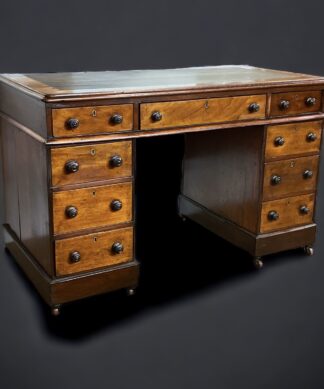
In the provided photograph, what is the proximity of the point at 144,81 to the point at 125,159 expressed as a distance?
0.45 m

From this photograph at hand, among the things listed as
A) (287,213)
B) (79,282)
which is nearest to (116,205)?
(79,282)

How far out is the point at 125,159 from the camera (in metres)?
2.87

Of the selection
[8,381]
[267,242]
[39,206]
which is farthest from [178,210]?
[8,381]

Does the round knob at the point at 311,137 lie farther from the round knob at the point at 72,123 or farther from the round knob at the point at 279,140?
the round knob at the point at 72,123

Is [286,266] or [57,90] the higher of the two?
[57,90]

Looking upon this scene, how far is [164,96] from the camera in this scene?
287 cm

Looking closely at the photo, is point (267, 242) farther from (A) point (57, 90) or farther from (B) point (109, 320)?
(A) point (57, 90)

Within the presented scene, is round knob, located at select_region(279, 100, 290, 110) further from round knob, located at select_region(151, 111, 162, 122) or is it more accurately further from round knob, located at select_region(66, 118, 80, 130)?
round knob, located at select_region(66, 118, 80, 130)

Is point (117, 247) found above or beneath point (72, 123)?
beneath

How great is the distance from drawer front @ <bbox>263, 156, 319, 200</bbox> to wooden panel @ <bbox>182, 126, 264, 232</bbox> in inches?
2.4

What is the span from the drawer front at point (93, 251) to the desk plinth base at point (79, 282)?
0.11 feet

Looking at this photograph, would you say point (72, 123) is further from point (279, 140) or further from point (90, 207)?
point (279, 140)

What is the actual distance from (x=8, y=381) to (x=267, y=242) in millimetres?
1571

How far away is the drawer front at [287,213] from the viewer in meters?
3.42
